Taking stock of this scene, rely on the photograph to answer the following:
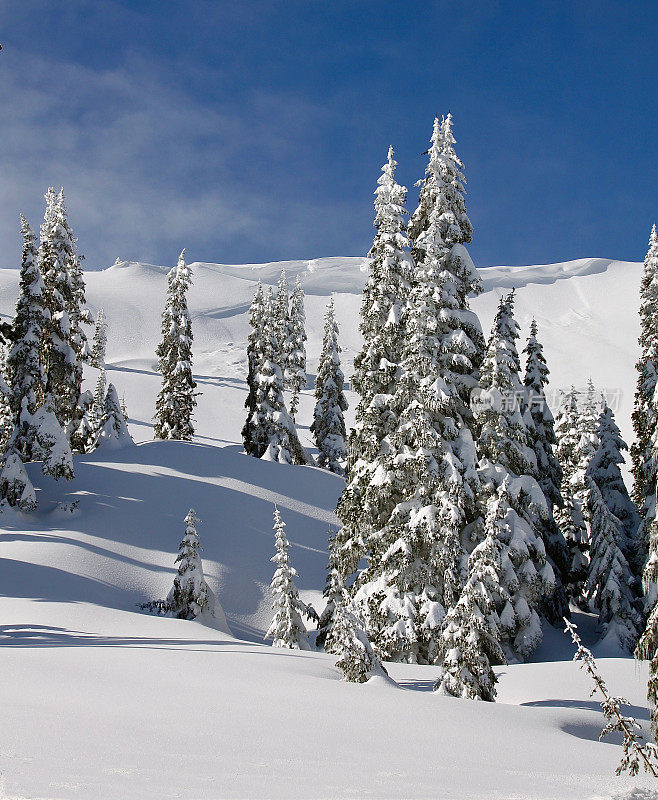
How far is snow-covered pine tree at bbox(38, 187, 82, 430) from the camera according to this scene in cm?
3450

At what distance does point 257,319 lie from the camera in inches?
1849

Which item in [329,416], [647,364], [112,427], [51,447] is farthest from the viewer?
[329,416]

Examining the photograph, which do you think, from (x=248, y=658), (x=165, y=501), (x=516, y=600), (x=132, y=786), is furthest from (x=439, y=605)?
(x=165, y=501)

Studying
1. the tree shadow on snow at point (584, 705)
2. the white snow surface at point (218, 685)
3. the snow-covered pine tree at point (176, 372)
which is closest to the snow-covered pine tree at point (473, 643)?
the white snow surface at point (218, 685)

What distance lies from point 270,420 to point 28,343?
16.3m

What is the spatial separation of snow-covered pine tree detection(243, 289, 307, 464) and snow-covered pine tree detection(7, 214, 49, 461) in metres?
14.3

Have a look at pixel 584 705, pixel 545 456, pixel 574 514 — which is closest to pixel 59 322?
pixel 545 456

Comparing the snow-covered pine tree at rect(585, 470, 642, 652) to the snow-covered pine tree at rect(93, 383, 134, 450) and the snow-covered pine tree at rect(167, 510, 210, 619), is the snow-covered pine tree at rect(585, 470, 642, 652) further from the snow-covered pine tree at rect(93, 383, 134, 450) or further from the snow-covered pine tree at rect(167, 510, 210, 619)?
the snow-covered pine tree at rect(93, 383, 134, 450)

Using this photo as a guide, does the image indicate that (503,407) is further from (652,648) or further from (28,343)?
(28,343)

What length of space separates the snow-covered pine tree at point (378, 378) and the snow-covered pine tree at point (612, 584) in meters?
12.8

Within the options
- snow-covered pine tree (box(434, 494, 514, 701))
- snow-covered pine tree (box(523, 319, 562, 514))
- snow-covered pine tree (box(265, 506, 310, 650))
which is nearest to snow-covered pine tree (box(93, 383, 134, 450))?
snow-covered pine tree (box(265, 506, 310, 650))

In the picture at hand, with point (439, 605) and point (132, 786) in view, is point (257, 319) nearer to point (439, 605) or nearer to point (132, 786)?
point (439, 605)

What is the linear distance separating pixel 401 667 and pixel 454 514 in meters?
4.40

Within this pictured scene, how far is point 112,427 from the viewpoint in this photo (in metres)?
41.5
